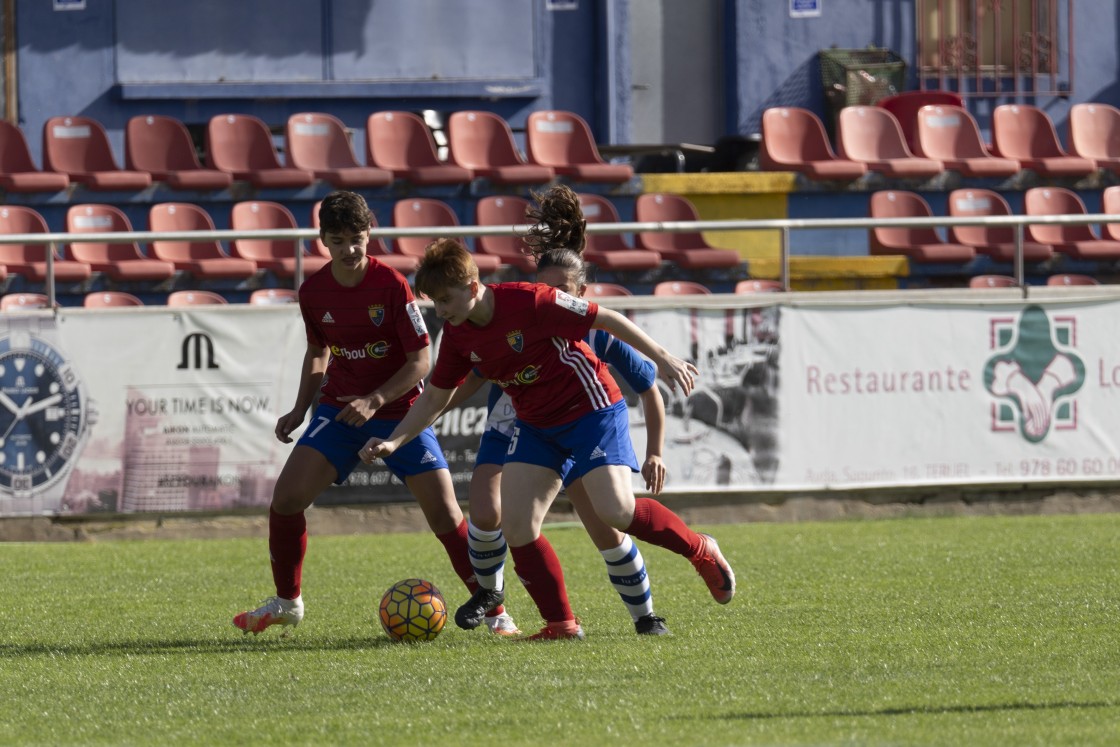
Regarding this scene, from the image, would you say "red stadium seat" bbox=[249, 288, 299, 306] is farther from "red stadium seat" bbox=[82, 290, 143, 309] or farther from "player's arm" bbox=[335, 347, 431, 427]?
"player's arm" bbox=[335, 347, 431, 427]

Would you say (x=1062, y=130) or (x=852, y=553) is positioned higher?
(x=1062, y=130)

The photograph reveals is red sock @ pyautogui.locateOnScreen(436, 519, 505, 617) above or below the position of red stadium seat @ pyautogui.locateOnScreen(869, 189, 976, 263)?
below

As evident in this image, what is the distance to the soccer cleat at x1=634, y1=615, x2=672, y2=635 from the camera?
6289 mm

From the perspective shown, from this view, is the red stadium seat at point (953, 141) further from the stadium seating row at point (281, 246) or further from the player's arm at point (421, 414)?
the player's arm at point (421, 414)

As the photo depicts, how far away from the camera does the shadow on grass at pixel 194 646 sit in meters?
6.16

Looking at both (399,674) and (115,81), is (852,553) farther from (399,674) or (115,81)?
(115,81)

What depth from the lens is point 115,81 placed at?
1848cm

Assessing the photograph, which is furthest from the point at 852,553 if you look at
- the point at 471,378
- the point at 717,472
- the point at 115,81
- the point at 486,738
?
the point at 115,81

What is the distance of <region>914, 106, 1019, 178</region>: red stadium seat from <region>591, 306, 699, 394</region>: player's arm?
1189cm

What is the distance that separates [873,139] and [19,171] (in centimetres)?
912

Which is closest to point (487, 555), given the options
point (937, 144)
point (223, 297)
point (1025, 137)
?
point (223, 297)

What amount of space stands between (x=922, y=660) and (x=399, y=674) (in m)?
1.85

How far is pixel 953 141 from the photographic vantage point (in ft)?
57.9

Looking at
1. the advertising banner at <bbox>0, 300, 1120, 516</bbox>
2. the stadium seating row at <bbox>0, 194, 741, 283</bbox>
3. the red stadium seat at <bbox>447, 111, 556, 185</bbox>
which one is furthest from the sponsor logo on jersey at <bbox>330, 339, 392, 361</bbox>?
the red stadium seat at <bbox>447, 111, 556, 185</bbox>
